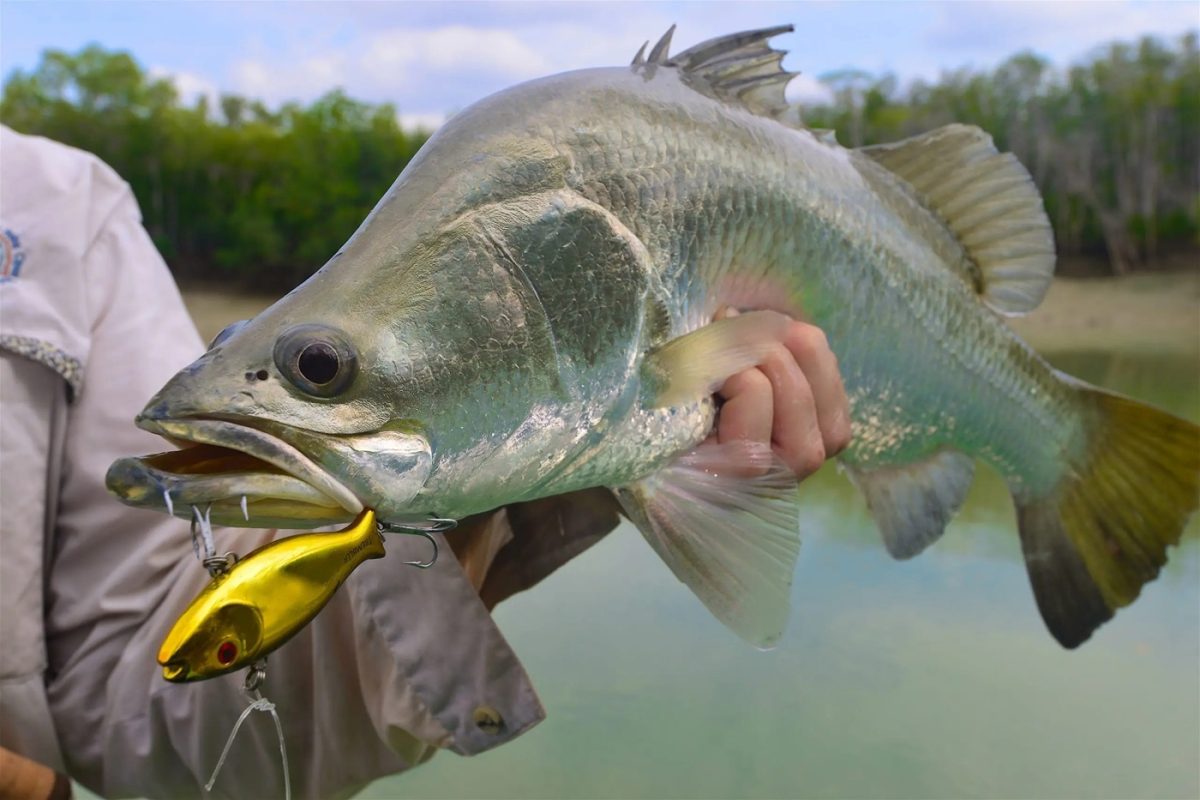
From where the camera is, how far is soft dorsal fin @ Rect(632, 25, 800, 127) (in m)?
0.99

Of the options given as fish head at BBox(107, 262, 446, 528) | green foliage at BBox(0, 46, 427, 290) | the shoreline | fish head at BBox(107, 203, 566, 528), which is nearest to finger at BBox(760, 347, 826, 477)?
fish head at BBox(107, 203, 566, 528)

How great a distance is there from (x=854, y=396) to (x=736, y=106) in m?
0.36

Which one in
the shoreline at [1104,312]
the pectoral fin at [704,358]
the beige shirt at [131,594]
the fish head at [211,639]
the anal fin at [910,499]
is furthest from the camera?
the shoreline at [1104,312]

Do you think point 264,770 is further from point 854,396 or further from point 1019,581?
point 1019,581

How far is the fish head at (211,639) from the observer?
1.85ft

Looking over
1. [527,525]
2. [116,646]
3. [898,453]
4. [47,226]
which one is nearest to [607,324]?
[527,525]

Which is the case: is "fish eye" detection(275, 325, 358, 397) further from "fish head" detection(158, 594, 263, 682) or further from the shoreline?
the shoreline

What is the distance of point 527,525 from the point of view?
1.18 metres

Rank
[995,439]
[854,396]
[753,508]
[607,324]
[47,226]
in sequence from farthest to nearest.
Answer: [47,226], [995,439], [854,396], [753,508], [607,324]

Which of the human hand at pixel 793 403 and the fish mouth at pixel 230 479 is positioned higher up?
the fish mouth at pixel 230 479

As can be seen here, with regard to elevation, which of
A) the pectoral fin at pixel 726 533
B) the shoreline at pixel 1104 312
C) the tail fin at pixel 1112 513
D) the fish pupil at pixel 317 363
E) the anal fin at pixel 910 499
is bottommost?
the shoreline at pixel 1104 312

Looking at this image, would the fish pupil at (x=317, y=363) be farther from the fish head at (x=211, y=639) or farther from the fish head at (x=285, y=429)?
the fish head at (x=211, y=639)

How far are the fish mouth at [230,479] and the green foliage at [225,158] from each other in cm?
826

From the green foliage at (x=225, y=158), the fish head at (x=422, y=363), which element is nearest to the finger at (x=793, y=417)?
the fish head at (x=422, y=363)
